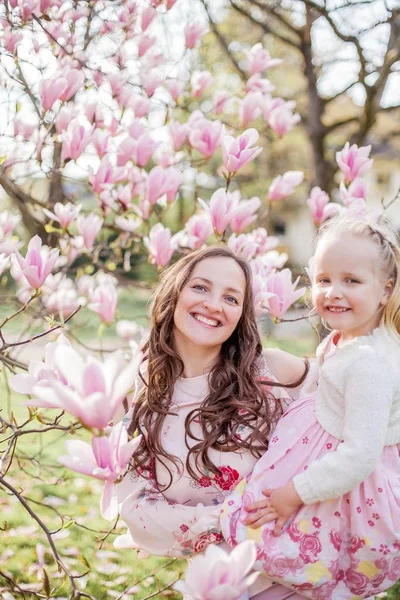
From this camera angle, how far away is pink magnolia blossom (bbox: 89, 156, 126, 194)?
270cm

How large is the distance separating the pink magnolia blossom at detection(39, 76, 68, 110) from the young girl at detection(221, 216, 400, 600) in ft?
→ 3.85

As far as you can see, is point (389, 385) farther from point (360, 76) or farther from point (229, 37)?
point (229, 37)

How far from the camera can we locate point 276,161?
593 inches

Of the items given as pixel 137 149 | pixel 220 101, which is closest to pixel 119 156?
pixel 137 149

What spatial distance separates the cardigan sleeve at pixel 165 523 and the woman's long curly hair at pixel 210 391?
0.07 m

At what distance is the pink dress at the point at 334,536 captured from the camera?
1806mm

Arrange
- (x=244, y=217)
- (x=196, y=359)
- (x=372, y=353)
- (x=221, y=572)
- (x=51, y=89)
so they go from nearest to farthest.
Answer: (x=221, y=572), (x=372, y=353), (x=196, y=359), (x=51, y=89), (x=244, y=217)

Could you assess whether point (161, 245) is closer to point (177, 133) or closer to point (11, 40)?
point (177, 133)

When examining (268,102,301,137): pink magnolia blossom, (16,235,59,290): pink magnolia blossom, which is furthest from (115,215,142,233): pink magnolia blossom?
(16,235,59,290): pink magnolia blossom

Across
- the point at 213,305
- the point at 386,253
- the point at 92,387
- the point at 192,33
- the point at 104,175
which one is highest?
the point at 192,33

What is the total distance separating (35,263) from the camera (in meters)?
1.97

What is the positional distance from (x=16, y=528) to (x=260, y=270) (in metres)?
2.10

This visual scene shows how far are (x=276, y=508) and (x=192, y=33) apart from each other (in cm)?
226

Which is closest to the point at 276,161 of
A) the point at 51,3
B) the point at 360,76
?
the point at 360,76
